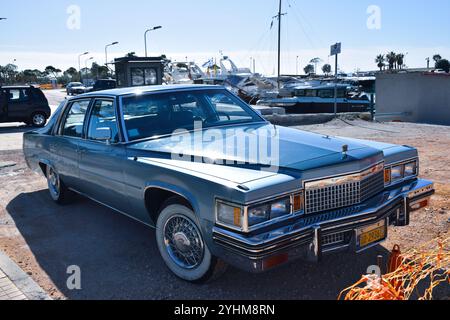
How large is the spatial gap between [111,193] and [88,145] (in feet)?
2.53

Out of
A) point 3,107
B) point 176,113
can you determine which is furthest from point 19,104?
point 176,113

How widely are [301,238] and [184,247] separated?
3.61 feet

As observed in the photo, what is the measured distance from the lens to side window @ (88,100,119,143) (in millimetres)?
4609

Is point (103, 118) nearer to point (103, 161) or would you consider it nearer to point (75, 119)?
point (103, 161)

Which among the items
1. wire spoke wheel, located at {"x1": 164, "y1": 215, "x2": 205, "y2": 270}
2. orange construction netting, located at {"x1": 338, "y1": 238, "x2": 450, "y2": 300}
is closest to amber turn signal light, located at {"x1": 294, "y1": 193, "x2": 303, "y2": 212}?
orange construction netting, located at {"x1": 338, "y1": 238, "x2": 450, "y2": 300}

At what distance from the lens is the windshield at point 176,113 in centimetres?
A: 455

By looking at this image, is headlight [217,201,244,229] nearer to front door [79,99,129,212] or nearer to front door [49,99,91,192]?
front door [79,99,129,212]

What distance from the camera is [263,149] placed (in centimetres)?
388

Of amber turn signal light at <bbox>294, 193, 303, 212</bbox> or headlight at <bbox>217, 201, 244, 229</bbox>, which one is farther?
amber turn signal light at <bbox>294, 193, 303, 212</bbox>

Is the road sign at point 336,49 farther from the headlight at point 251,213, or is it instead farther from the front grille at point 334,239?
the headlight at point 251,213

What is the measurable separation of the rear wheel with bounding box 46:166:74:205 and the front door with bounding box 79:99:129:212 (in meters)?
0.94

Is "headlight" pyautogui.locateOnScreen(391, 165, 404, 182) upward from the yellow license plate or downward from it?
upward
